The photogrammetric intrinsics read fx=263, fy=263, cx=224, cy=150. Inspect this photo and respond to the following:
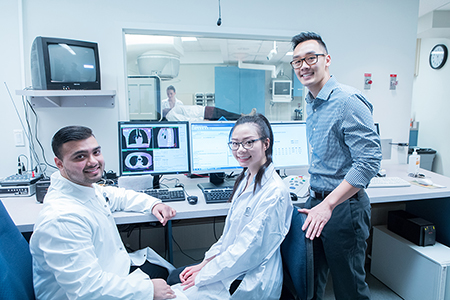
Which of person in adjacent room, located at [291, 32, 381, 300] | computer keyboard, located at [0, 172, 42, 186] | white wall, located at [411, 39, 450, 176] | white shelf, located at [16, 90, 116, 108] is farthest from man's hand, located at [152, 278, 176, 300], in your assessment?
white wall, located at [411, 39, 450, 176]

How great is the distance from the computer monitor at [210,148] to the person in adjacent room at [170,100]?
1.82 metres

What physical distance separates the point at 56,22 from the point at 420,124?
5.46 m

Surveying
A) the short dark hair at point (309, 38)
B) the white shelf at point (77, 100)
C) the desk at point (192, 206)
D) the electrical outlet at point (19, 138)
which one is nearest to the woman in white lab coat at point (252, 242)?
the desk at point (192, 206)

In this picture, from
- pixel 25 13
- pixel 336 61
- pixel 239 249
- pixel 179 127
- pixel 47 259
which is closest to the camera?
pixel 47 259

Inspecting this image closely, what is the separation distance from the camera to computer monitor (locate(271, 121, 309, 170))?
6.36 ft

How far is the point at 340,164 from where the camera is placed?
1.22 m

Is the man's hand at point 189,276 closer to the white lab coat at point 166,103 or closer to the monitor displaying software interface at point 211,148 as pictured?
the monitor displaying software interface at point 211,148

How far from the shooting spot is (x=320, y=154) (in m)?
1.28

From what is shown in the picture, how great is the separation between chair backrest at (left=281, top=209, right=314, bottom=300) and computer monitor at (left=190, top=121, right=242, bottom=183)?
2.47 feet

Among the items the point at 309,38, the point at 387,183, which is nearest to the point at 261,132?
the point at 309,38

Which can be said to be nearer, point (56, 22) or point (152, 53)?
point (56, 22)

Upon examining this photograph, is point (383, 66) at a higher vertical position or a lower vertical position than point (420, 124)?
higher

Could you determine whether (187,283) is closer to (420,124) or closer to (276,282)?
(276,282)

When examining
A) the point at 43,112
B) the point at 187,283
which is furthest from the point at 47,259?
the point at 43,112
